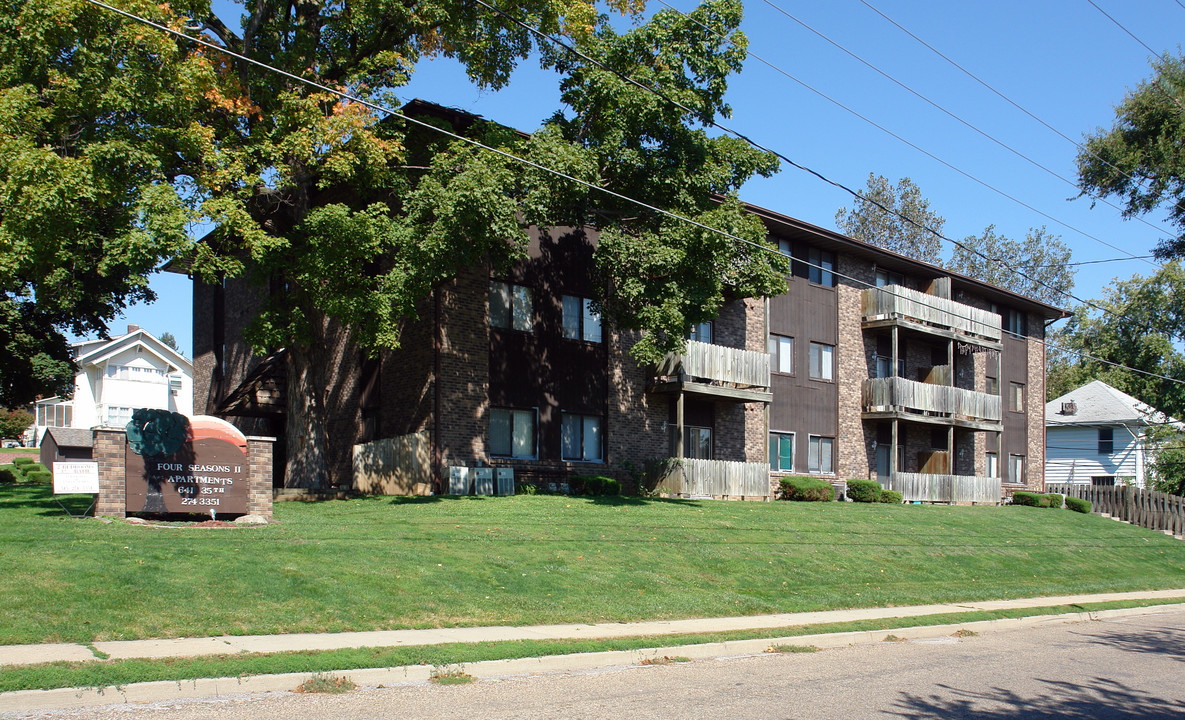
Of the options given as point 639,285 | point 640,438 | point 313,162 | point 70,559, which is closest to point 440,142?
point 313,162

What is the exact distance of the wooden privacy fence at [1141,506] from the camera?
36.8 m

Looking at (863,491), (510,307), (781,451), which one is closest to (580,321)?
(510,307)

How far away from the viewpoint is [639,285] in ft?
74.6

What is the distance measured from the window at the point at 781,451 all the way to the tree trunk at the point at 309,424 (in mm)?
15458

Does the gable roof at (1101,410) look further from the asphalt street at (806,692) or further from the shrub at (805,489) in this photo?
the asphalt street at (806,692)

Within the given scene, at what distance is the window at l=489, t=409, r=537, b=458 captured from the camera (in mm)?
25812

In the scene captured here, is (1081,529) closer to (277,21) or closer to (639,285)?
(639,285)

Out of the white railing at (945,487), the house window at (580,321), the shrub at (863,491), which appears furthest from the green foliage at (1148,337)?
the house window at (580,321)

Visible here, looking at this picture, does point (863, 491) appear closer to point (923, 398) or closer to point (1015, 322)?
point (923, 398)

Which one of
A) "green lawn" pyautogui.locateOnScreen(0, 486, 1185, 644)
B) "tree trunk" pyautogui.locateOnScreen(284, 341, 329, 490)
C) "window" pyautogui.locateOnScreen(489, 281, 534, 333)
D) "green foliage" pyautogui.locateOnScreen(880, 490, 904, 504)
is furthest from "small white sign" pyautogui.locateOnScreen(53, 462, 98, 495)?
"green foliage" pyautogui.locateOnScreen(880, 490, 904, 504)

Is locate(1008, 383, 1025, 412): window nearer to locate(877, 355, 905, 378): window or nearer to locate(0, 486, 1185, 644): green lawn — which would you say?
locate(877, 355, 905, 378): window

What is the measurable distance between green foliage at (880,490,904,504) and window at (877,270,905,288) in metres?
8.16

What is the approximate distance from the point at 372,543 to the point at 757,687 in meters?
7.80

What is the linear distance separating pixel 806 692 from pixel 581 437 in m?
18.1
